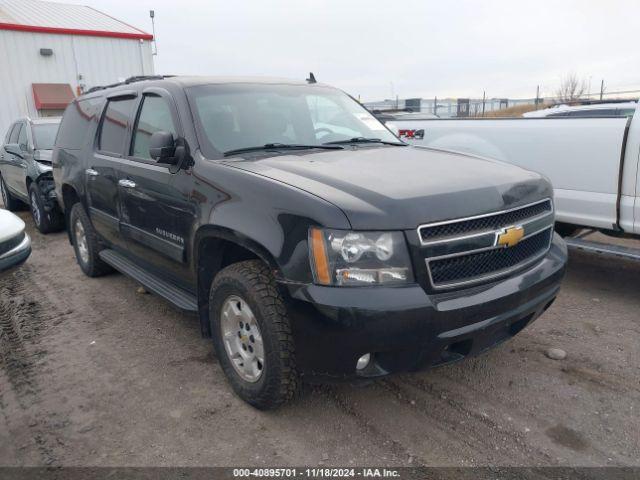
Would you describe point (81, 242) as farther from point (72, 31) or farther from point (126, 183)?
point (72, 31)

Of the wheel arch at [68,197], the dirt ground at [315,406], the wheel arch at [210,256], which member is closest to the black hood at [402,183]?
the wheel arch at [210,256]

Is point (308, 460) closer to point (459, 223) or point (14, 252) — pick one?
point (459, 223)

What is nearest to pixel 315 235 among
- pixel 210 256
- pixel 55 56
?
pixel 210 256

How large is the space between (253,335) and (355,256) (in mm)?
810

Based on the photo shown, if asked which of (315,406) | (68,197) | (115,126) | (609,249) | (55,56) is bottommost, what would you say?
(315,406)

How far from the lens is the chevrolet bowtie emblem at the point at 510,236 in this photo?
8.71 feet

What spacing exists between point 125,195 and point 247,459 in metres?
2.33

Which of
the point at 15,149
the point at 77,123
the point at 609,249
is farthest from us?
the point at 15,149

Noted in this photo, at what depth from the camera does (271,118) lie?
3.63 m

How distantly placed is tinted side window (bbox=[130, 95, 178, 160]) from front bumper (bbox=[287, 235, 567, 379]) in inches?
73.3

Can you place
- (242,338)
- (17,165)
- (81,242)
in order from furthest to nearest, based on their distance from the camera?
1. (17,165)
2. (81,242)
3. (242,338)

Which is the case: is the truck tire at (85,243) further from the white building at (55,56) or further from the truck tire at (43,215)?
the white building at (55,56)

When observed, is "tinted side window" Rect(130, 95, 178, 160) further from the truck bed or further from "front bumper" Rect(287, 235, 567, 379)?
the truck bed

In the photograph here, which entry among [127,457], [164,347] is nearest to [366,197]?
[127,457]
